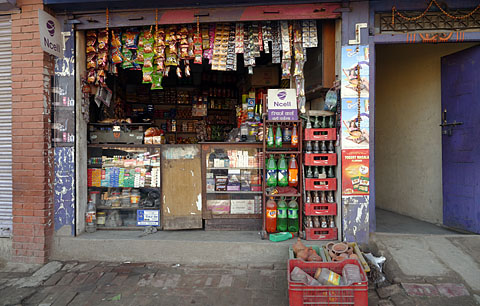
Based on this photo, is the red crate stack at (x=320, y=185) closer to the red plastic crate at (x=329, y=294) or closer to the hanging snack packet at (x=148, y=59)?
the red plastic crate at (x=329, y=294)

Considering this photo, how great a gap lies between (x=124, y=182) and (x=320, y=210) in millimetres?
3186

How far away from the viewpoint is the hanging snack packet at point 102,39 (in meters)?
4.61

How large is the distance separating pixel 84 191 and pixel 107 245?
38.7 inches

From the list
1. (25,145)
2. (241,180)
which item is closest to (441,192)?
(241,180)

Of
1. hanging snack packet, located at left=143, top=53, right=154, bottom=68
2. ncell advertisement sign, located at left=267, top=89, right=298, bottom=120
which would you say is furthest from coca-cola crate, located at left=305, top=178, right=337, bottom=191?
hanging snack packet, located at left=143, top=53, right=154, bottom=68

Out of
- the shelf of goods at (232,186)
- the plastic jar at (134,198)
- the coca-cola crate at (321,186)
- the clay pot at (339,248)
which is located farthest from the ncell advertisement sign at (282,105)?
the plastic jar at (134,198)

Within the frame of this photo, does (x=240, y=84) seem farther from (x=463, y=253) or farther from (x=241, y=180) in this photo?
(x=463, y=253)

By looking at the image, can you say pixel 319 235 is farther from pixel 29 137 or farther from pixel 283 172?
pixel 29 137

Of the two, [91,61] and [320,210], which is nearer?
[320,210]

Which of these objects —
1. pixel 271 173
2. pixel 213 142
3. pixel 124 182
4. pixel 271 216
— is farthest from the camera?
pixel 124 182

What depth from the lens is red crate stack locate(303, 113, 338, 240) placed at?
14.2 ft

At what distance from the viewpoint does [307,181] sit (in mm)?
4336

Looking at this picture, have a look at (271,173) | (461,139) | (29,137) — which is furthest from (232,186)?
(461,139)

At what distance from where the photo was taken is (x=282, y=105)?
4.50m
